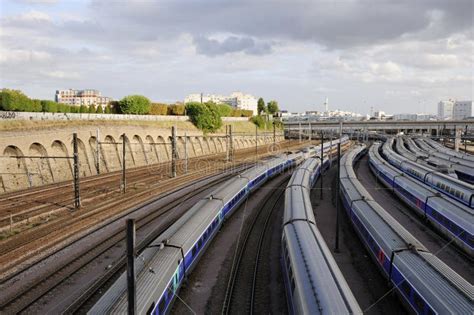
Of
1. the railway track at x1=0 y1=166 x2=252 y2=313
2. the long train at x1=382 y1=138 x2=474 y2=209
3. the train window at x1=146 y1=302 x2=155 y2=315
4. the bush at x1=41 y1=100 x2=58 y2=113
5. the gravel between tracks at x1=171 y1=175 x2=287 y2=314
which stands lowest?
the gravel between tracks at x1=171 y1=175 x2=287 y2=314

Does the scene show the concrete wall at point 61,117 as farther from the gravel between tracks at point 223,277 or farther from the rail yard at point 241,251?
the gravel between tracks at point 223,277

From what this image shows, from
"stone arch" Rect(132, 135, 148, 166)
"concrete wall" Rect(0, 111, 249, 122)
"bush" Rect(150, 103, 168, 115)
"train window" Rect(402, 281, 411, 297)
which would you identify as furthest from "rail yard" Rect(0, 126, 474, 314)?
"bush" Rect(150, 103, 168, 115)

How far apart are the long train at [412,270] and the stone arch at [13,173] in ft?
123

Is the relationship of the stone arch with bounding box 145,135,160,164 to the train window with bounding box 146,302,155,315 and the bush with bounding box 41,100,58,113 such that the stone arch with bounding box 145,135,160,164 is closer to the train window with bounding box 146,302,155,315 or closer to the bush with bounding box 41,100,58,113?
the bush with bounding box 41,100,58,113

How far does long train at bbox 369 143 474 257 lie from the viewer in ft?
80.3

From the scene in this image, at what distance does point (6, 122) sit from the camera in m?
46.7

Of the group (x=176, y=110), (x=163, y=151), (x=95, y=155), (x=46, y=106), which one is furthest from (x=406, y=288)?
(x=176, y=110)

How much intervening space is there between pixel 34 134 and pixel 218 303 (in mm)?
39173

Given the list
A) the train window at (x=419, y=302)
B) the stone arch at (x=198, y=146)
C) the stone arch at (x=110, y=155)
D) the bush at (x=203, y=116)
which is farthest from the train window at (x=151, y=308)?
the bush at (x=203, y=116)

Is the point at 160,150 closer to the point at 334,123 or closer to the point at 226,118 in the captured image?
the point at 226,118

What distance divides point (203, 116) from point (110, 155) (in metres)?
40.8

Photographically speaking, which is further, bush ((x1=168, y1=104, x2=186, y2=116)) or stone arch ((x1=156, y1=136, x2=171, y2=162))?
bush ((x1=168, y1=104, x2=186, y2=116))

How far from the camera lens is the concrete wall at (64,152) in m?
43.2

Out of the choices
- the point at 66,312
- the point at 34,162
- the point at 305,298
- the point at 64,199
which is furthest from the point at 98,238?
the point at 34,162
